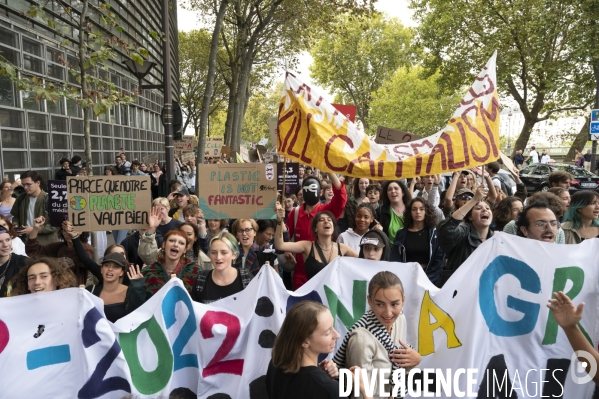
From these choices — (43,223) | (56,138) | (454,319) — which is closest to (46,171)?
(56,138)

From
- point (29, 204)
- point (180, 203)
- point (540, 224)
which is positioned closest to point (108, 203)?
point (180, 203)

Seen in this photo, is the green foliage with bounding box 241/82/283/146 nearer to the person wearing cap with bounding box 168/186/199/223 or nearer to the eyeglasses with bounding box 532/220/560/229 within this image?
the person wearing cap with bounding box 168/186/199/223

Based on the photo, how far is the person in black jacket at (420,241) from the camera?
5.01m

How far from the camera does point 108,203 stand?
17.7 ft

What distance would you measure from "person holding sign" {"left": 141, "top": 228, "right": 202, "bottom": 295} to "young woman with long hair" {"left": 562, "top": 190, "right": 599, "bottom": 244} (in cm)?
352

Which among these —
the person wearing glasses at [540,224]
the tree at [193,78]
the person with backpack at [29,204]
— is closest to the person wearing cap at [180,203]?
the person with backpack at [29,204]

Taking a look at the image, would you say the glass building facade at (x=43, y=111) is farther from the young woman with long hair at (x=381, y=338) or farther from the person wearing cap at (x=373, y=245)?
the young woman with long hair at (x=381, y=338)

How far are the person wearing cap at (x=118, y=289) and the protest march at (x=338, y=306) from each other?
14 mm

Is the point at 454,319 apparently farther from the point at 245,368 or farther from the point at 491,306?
the point at 245,368

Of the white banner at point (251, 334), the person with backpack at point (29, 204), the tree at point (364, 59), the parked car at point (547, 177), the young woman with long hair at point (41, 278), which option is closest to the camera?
the white banner at point (251, 334)

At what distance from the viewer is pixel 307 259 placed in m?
4.66

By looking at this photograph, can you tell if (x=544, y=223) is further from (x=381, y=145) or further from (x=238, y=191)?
(x=238, y=191)

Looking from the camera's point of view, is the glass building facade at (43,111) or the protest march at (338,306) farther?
the glass building facade at (43,111)

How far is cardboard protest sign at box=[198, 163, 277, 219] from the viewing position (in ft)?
18.0
